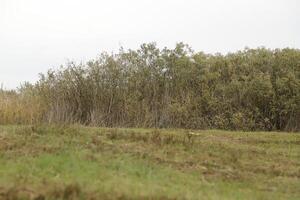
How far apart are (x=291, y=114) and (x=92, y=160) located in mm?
12361

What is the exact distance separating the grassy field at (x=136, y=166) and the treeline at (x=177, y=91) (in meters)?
5.12

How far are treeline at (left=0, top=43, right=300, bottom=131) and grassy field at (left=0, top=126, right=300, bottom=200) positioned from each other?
5116 mm

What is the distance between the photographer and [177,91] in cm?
2131

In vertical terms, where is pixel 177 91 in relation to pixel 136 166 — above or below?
above

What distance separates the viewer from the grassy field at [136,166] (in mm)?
8250

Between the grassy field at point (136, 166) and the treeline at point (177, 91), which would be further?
the treeline at point (177, 91)

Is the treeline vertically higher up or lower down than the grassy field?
higher up

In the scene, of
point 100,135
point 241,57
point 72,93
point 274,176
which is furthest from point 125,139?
point 241,57

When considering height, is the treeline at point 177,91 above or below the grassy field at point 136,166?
above

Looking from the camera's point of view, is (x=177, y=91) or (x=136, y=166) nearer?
(x=136, y=166)

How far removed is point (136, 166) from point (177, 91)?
37.4 feet

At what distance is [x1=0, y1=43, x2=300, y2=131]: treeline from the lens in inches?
753

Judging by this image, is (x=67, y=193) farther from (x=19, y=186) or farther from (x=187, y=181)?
(x=187, y=181)

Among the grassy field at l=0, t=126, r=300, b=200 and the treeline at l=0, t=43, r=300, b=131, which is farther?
the treeline at l=0, t=43, r=300, b=131
